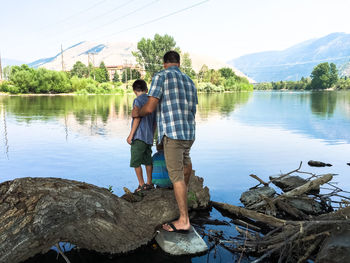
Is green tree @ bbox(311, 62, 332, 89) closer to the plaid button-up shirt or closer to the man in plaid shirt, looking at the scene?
the man in plaid shirt

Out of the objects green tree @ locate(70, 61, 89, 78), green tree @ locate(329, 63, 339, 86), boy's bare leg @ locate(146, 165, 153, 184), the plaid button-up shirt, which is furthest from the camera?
green tree @ locate(329, 63, 339, 86)

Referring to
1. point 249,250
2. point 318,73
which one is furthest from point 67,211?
point 318,73

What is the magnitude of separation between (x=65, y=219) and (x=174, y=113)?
6.01ft

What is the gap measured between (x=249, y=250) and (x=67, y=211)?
2314 millimetres

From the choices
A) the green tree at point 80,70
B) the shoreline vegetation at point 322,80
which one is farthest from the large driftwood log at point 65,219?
the shoreline vegetation at point 322,80

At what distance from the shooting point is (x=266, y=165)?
887 cm

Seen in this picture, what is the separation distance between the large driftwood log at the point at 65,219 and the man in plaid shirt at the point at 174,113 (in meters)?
0.66

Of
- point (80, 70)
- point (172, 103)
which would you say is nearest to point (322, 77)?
point (80, 70)

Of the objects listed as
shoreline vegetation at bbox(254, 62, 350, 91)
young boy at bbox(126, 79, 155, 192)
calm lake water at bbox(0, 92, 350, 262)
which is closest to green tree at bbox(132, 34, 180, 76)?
shoreline vegetation at bbox(254, 62, 350, 91)

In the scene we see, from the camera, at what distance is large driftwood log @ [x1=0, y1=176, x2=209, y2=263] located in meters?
3.22

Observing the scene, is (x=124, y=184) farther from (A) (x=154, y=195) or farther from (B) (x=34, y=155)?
(B) (x=34, y=155)

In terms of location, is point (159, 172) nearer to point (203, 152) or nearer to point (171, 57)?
point (171, 57)

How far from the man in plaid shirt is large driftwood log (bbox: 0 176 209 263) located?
657 mm

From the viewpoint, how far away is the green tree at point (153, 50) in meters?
117
